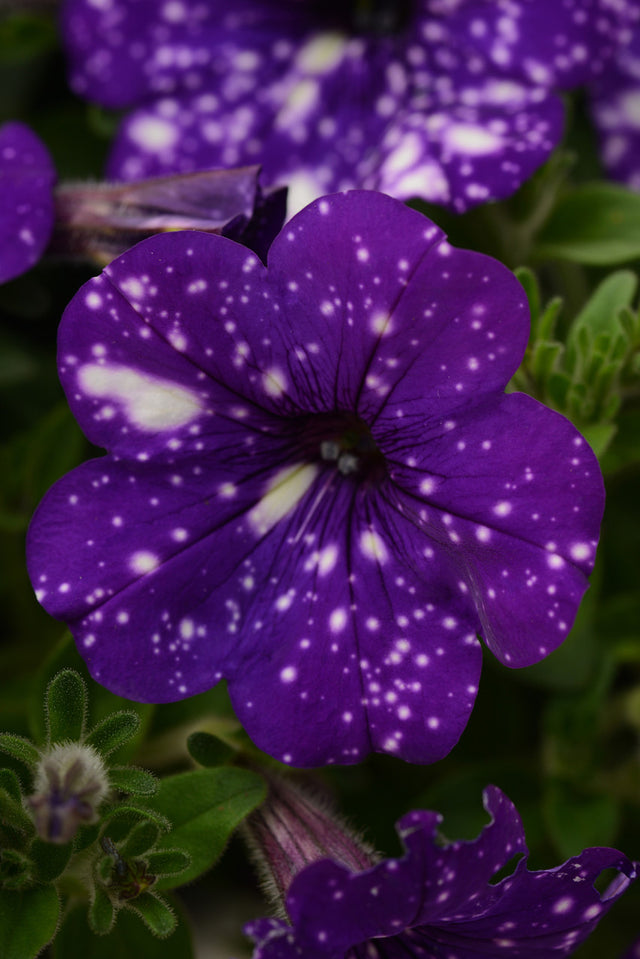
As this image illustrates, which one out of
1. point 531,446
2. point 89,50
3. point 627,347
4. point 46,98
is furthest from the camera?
point 46,98

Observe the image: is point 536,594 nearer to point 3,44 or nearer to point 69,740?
point 69,740

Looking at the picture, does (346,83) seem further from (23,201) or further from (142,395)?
(142,395)

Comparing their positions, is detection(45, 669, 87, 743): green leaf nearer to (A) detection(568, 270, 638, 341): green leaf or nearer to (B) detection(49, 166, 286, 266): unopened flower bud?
(B) detection(49, 166, 286, 266): unopened flower bud

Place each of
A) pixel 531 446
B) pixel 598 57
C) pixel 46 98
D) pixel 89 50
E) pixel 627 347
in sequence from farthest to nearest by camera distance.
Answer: pixel 46 98, pixel 89 50, pixel 598 57, pixel 627 347, pixel 531 446

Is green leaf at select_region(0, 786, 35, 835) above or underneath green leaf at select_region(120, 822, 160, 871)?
above

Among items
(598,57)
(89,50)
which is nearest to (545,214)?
(598,57)

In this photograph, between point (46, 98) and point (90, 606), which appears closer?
point (90, 606)

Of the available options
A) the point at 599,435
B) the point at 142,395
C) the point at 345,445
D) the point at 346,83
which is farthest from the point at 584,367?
the point at 346,83

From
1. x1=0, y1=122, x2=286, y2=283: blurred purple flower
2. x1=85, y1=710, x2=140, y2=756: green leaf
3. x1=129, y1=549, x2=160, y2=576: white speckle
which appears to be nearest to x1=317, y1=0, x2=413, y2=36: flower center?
x1=0, y1=122, x2=286, y2=283: blurred purple flower
